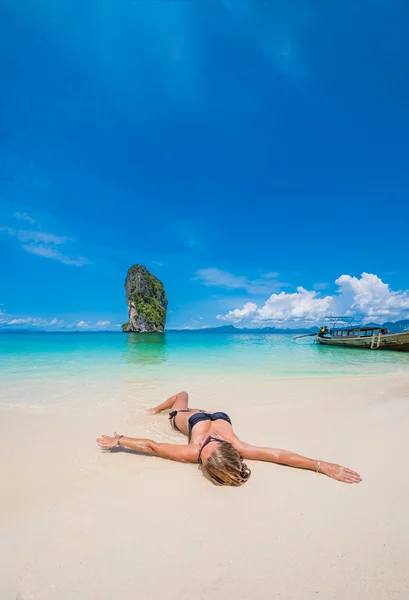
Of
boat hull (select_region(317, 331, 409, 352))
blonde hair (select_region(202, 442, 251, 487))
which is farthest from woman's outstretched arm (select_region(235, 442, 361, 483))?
boat hull (select_region(317, 331, 409, 352))

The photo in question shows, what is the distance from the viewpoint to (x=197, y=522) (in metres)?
2.28

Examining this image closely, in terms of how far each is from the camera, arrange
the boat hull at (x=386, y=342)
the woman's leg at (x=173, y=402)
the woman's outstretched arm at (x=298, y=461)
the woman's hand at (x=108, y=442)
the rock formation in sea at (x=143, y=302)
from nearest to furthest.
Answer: the woman's outstretched arm at (x=298, y=461) → the woman's hand at (x=108, y=442) → the woman's leg at (x=173, y=402) → the boat hull at (x=386, y=342) → the rock formation in sea at (x=143, y=302)

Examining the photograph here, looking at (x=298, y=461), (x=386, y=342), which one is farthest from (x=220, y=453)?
(x=386, y=342)

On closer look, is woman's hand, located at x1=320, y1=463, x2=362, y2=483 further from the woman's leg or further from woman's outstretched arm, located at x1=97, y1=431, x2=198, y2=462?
the woman's leg

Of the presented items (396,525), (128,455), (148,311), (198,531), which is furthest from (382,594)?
(148,311)

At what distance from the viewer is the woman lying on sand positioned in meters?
2.86

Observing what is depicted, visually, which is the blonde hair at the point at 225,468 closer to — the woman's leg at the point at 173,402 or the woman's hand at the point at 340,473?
the woman's hand at the point at 340,473

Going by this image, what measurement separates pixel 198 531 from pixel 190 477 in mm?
872

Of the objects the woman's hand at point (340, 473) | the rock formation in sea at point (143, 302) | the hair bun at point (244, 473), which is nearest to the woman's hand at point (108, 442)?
the hair bun at point (244, 473)

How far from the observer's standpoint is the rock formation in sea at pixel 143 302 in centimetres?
10250

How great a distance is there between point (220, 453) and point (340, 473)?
1317 mm

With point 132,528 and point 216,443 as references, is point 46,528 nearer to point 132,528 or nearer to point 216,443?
point 132,528

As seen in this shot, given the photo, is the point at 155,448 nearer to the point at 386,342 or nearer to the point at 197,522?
the point at 197,522

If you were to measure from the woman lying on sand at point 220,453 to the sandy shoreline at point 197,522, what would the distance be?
0.36ft
